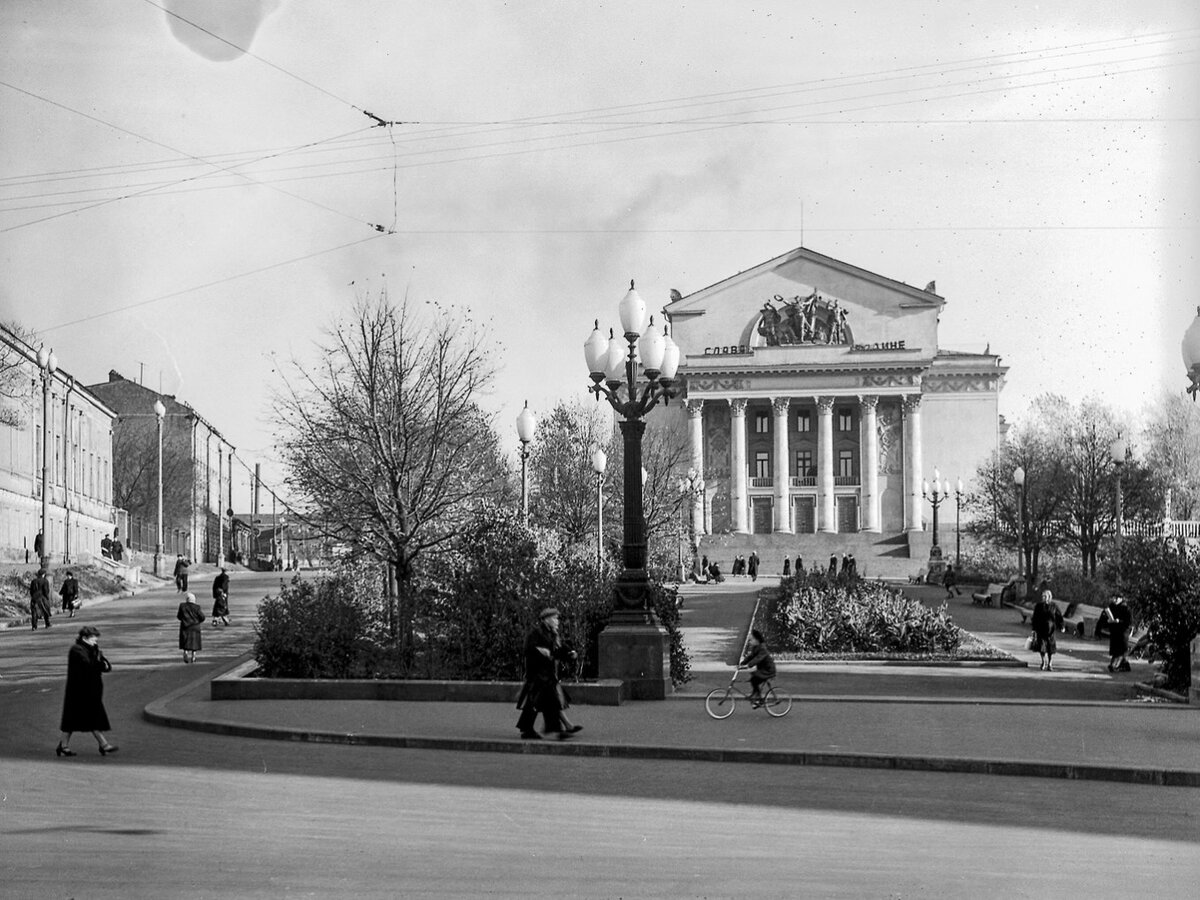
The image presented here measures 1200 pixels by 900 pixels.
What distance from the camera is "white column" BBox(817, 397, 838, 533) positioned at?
10325 cm

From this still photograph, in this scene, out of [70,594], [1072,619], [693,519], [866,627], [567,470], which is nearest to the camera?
[866,627]

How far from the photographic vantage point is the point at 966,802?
11883 mm

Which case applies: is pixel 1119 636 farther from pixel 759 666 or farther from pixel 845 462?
pixel 845 462

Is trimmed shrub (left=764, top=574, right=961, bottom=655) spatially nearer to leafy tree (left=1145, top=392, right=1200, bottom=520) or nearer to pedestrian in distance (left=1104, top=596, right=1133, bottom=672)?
pedestrian in distance (left=1104, top=596, right=1133, bottom=672)

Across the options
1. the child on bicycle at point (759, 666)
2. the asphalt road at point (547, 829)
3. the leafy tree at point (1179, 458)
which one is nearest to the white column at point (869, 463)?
the leafy tree at point (1179, 458)

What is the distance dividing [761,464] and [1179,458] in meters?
44.1

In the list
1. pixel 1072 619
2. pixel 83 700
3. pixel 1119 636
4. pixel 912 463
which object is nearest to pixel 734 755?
pixel 83 700

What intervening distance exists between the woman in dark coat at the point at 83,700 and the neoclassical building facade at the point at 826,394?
8650 centimetres

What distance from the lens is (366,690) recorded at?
2034cm

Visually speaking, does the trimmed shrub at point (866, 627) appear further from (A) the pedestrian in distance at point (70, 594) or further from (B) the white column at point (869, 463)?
(B) the white column at point (869, 463)

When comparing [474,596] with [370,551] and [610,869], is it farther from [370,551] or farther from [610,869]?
[610,869]

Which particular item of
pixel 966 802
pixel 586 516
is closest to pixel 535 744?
pixel 966 802

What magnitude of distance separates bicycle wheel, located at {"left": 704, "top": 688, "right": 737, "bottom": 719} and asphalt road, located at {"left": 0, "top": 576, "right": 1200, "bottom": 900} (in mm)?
3587

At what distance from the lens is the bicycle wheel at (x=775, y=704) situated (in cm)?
1862
